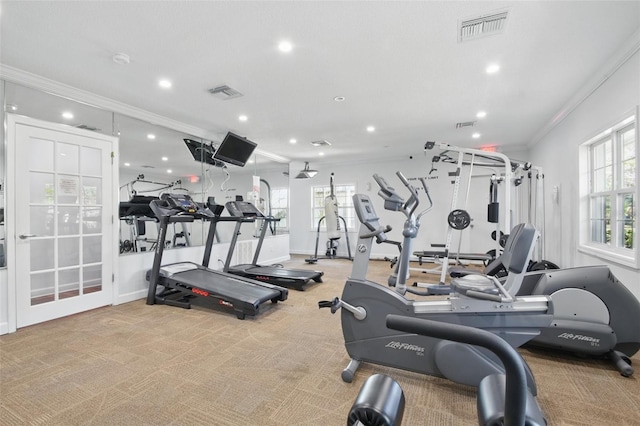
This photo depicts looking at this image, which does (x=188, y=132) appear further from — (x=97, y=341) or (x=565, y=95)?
(x=565, y=95)

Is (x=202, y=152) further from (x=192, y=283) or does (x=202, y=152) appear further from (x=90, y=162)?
(x=192, y=283)

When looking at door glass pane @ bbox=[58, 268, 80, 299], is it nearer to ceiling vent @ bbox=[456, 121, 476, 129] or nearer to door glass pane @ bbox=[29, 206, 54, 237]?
door glass pane @ bbox=[29, 206, 54, 237]

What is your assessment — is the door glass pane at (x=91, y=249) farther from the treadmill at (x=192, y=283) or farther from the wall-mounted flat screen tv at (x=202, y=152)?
the wall-mounted flat screen tv at (x=202, y=152)

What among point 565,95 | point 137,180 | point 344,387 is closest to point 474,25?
point 565,95

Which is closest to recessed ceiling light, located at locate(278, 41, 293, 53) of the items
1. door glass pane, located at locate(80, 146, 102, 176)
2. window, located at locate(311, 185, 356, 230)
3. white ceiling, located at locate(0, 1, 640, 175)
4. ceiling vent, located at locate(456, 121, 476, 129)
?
Answer: white ceiling, located at locate(0, 1, 640, 175)

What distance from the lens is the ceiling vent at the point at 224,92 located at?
12.2ft

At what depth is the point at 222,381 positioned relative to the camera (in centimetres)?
218

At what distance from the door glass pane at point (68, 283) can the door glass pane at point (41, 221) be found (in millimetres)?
489

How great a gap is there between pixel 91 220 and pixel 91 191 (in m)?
0.37

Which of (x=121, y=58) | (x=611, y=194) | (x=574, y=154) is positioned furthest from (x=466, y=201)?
(x=121, y=58)

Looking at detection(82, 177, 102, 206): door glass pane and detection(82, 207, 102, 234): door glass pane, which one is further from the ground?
detection(82, 177, 102, 206): door glass pane

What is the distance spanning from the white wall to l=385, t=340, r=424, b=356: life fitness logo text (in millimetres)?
2369

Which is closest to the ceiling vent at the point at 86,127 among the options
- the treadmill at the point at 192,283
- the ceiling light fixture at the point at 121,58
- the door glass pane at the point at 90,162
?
the door glass pane at the point at 90,162

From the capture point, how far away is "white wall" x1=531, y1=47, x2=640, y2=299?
2.93 meters
